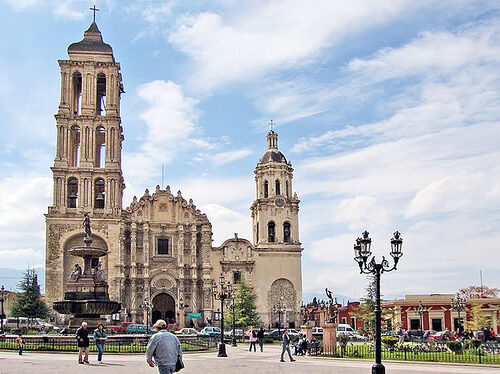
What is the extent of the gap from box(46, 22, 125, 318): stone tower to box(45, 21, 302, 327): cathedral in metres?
0.10

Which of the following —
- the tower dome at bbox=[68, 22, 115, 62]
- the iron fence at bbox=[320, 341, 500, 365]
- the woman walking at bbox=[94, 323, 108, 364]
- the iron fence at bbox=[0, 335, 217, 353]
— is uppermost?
the tower dome at bbox=[68, 22, 115, 62]

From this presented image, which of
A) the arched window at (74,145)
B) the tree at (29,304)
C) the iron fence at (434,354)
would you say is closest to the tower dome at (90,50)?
the arched window at (74,145)

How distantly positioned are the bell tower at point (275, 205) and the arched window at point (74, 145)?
60.5 ft

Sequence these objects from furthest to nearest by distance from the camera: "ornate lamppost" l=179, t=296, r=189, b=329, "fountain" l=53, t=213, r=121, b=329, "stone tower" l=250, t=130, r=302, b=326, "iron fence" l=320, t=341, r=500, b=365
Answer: "stone tower" l=250, t=130, r=302, b=326 < "ornate lamppost" l=179, t=296, r=189, b=329 < "fountain" l=53, t=213, r=121, b=329 < "iron fence" l=320, t=341, r=500, b=365

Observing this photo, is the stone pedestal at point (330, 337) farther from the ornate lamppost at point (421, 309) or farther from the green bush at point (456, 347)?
the ornate lamppost at point (421, 309)

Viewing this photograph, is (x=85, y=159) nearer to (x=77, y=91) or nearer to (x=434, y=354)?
(x=77, y=91)

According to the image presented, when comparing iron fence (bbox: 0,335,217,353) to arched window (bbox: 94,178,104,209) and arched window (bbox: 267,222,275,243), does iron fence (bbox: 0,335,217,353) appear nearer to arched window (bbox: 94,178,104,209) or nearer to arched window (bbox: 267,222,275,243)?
arched window (bbox: 94,178,104,209)

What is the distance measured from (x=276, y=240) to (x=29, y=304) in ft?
80.0

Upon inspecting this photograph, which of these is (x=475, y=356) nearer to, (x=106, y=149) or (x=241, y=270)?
(x=241, y=270)

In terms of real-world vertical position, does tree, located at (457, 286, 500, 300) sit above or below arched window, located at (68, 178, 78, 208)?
below

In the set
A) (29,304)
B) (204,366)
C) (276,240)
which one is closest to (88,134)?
(29,304)

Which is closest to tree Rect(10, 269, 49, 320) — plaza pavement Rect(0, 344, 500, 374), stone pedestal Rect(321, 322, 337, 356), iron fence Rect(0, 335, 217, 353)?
iron fence Rect(0, 335, 217, 353)

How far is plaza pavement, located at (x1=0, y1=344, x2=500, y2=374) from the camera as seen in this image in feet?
61.3

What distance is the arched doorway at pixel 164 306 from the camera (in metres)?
61.9
